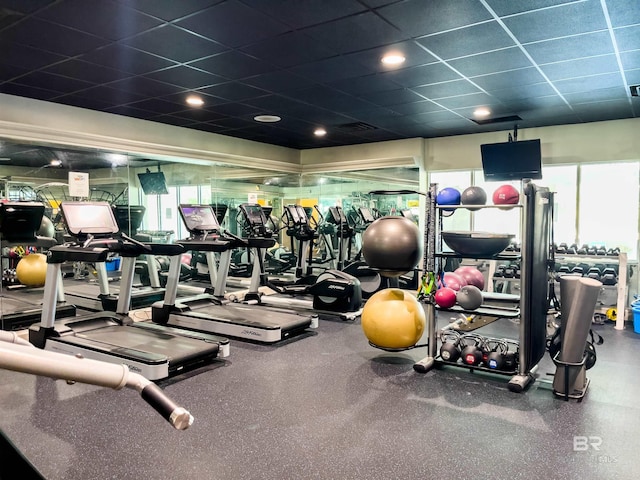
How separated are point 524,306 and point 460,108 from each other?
116 inches

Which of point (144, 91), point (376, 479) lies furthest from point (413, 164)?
point (376, 479)

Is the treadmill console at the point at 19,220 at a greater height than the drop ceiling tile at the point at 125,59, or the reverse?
the drop ceiling tile at the point at 125,59

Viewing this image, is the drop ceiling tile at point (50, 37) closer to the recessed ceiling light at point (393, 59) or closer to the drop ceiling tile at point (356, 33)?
the drop ceiling tile at point (356, 33)

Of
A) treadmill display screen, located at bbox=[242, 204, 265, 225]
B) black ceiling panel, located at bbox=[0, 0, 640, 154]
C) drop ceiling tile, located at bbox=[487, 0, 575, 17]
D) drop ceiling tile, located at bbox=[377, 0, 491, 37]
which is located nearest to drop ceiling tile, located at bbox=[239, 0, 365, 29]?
black ceiling panel, located at bbox=[0, 0, 640, 154]

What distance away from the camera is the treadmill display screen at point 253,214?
6.82 metres

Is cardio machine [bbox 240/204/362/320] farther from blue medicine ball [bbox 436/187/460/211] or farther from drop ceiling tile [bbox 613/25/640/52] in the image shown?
drop ceiling tile [bbox 613/25/640/52]

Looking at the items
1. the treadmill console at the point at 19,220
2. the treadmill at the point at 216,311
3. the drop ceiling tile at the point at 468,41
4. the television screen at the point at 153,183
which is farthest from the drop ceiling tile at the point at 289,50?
the television screen at the point at 153,183

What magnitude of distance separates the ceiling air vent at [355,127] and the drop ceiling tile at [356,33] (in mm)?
2911

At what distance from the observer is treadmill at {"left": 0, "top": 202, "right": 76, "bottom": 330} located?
4660 millimetres

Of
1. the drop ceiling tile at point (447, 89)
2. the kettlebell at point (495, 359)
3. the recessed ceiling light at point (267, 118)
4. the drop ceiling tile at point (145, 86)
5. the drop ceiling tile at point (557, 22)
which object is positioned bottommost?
the kettlebell at point (495, 359)

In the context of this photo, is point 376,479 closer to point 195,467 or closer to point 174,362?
point 195,467

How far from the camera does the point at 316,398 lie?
3.37 metres

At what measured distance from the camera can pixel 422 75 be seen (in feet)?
14.0

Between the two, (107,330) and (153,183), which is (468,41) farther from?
(153,183)
